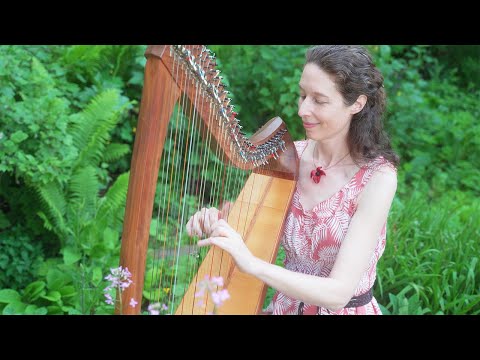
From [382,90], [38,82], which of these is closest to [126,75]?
[38,82]

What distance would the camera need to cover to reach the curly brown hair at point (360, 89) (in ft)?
6.00

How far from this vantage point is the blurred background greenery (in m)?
2.97

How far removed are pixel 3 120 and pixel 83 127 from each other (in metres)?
0.70

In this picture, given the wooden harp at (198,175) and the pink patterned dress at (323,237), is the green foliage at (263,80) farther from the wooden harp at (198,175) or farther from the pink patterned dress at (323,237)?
the pink patterned dress at (323,237)

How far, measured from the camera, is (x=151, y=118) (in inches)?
45.3

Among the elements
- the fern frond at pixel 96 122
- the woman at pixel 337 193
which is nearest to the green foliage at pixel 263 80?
the fern frond at pixel 96 122

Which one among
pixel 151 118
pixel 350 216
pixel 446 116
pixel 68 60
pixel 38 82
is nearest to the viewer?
pixel 151 118

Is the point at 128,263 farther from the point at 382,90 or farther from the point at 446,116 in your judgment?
the point at 446,116

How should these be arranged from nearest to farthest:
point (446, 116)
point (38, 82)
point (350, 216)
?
point (350, 216) → point (38, 82) → point (446, 116)

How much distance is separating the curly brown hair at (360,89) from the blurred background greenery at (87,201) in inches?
44.4

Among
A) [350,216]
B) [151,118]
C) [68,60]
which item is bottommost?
[350,216]

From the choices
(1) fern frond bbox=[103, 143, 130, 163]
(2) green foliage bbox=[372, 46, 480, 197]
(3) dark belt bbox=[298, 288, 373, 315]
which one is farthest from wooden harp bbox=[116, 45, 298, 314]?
(2) green foliage bbox=[372, 46, 480, 197]

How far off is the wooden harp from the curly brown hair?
28 centimetres

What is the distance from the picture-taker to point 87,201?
134 inches
